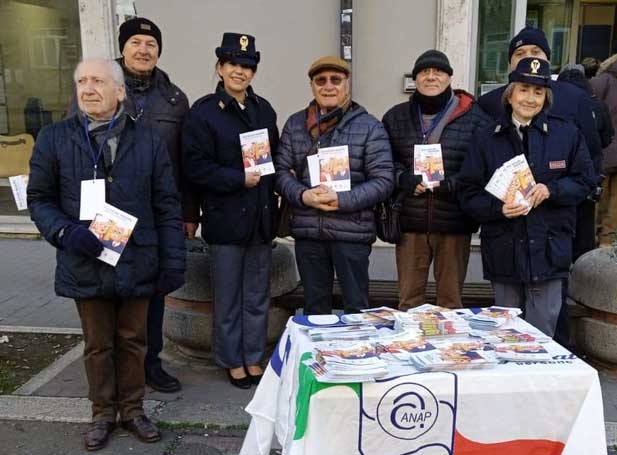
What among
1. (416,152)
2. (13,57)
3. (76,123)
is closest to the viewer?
(76,123)

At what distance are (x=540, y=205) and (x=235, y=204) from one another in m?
1.64

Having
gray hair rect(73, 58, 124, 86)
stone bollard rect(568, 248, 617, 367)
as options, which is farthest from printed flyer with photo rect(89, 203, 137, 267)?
stone bollard rect(568, 248, 617, 367)

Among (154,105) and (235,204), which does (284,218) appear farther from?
(154,105)

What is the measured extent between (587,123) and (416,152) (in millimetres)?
1130

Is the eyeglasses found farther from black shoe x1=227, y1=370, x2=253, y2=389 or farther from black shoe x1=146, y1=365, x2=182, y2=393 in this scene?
black shoe x1=146, y1=365, x2=182, y2=393

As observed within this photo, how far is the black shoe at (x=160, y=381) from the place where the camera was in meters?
4.04

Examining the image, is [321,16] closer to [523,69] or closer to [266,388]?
[523,69]

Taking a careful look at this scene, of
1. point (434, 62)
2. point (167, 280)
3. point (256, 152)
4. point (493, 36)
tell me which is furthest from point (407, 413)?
point (493, 36)

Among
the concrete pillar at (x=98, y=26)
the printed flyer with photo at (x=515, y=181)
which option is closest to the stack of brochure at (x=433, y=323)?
the printed flyer with photo at (x=515, y=181)

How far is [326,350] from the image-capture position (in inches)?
95.0

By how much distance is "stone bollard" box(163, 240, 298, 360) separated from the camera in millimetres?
4234

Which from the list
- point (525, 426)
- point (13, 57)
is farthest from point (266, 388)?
point (13, 57)

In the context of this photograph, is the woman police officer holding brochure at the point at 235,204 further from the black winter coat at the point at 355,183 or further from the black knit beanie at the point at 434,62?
the black knit beanie at the point at 434,62

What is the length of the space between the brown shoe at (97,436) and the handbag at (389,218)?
1.83 m
